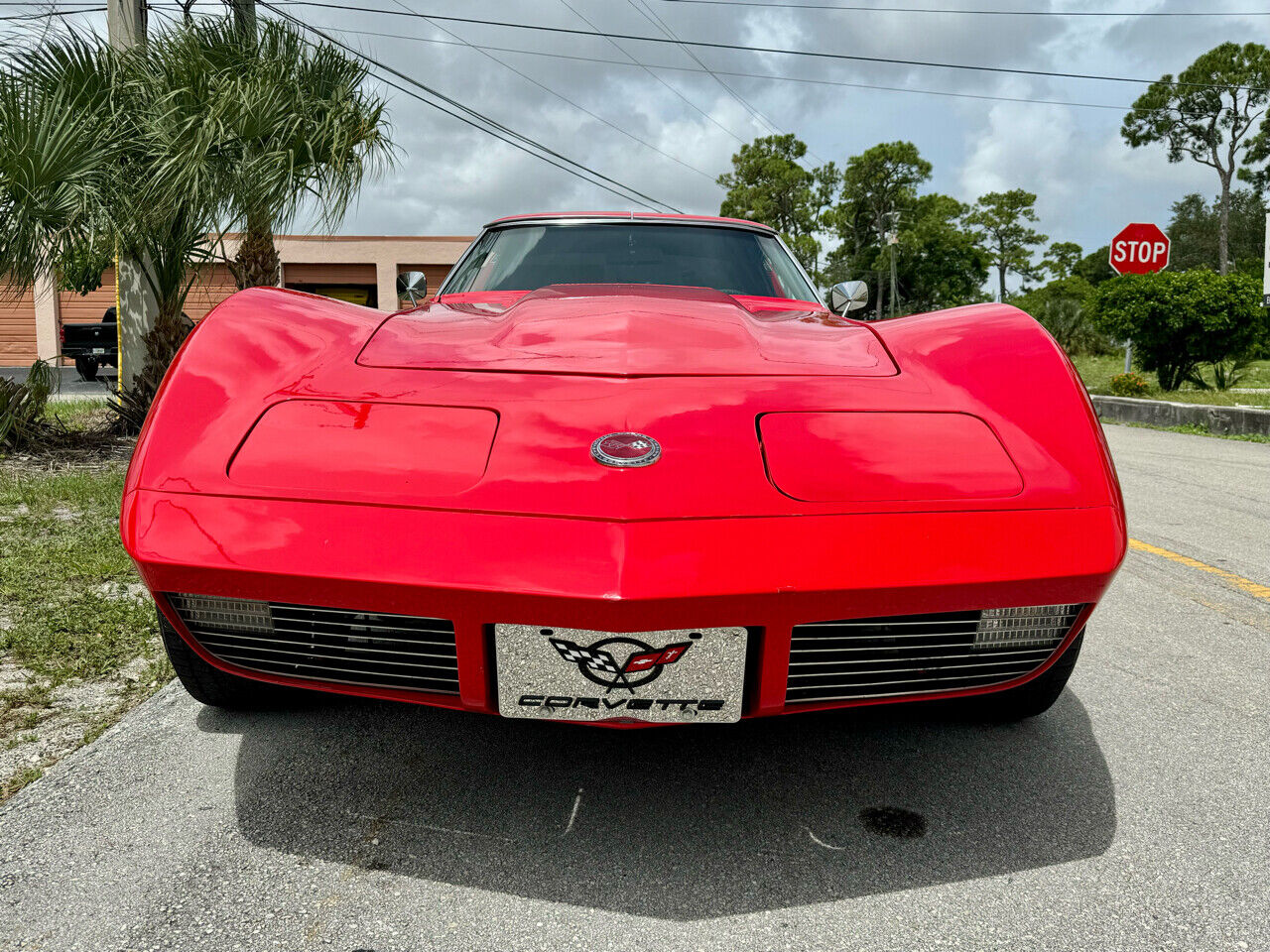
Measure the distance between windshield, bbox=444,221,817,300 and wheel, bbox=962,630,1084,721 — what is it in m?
1.39

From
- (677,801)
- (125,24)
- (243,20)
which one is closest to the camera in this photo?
(677,801)

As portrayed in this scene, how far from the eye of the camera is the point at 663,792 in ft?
6.16

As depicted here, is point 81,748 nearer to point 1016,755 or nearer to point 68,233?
point 1016,755

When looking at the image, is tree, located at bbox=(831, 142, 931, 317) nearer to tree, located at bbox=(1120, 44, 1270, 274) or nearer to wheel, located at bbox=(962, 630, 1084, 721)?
tree, located at bbox=(1120, 44, 1270, 274)

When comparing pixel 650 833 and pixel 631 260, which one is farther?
pixel 631 260

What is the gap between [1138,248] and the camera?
14.2 meters

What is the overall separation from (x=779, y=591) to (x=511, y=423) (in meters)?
0.55

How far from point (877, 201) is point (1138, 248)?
3766 centimetres

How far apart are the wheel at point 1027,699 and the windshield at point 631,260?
1.39 meters

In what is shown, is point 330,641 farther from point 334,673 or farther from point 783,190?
point 783,190

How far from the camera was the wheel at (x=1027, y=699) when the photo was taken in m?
2.05

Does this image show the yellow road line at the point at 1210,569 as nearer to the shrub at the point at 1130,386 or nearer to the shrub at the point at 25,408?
the shrub at the point at 25,408

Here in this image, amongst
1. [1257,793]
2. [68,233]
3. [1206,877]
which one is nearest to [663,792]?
[1206,877]

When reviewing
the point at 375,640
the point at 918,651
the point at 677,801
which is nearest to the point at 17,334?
A: the point at 375,640
